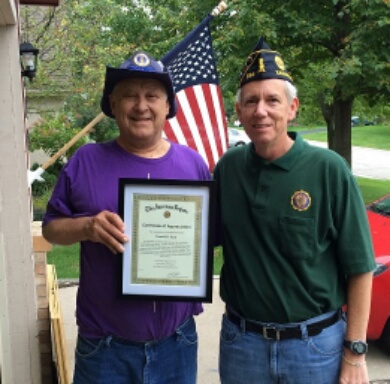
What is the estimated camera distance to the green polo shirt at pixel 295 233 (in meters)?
2.11

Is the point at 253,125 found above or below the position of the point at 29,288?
above

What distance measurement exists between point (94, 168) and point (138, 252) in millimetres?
361

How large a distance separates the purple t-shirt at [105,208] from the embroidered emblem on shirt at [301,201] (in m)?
0.45

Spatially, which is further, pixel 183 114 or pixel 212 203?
pixel 183 114

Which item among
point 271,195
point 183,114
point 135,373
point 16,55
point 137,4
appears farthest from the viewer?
point 137,4

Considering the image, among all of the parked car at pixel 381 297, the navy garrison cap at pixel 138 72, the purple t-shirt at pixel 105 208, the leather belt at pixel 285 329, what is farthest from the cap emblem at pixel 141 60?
the parked car at pixel 381 297

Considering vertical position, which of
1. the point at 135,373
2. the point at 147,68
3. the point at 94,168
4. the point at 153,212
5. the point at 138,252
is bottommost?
the point at 135,373

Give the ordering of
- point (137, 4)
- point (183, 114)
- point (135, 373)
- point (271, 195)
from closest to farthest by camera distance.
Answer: point (271, 195), point (135, 373), point (183, 114), point (137, 4)

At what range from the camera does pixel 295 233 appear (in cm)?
213

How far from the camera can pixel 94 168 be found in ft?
7.45

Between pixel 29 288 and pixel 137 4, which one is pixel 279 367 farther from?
pixel 137 4

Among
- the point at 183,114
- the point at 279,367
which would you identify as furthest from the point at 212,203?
the point at 183,114

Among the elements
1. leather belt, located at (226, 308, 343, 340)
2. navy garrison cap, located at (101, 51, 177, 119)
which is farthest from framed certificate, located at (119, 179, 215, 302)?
navy garrison cap, located at (101, 51, 177, 119)

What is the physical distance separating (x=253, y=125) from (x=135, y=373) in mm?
1055
